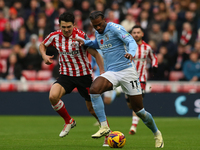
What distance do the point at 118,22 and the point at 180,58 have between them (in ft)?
10.1

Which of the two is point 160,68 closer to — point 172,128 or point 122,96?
point 122,96

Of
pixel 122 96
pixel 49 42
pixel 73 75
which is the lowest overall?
pixel 122 96

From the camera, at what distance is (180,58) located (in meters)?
15.8

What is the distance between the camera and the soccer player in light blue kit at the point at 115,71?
715cm

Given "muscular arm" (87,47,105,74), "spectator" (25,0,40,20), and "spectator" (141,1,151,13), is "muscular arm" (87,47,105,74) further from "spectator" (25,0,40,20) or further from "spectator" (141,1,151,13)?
"spectator" (25,0,40,20)

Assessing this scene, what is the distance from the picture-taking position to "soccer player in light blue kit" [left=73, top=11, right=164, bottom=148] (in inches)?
281

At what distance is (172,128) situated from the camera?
37.7ft

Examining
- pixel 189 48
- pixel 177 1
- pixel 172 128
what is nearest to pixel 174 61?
pixel 189 48

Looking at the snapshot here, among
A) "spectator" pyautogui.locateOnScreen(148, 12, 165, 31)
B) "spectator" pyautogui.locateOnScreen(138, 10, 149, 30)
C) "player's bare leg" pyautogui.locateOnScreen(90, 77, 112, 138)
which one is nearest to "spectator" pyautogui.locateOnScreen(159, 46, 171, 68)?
"spectator" pyautogui.locateOnScreen(148, 12, 165, 31)

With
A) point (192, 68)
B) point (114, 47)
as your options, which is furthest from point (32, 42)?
point (114, 47)

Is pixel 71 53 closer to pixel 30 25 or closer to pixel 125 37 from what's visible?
pixel 125 37

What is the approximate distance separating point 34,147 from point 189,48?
997 centimetres

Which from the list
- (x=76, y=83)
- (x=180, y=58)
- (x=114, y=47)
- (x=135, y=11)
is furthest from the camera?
(x=135, y=11)

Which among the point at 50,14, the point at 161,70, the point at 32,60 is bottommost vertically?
the point at 161,70
